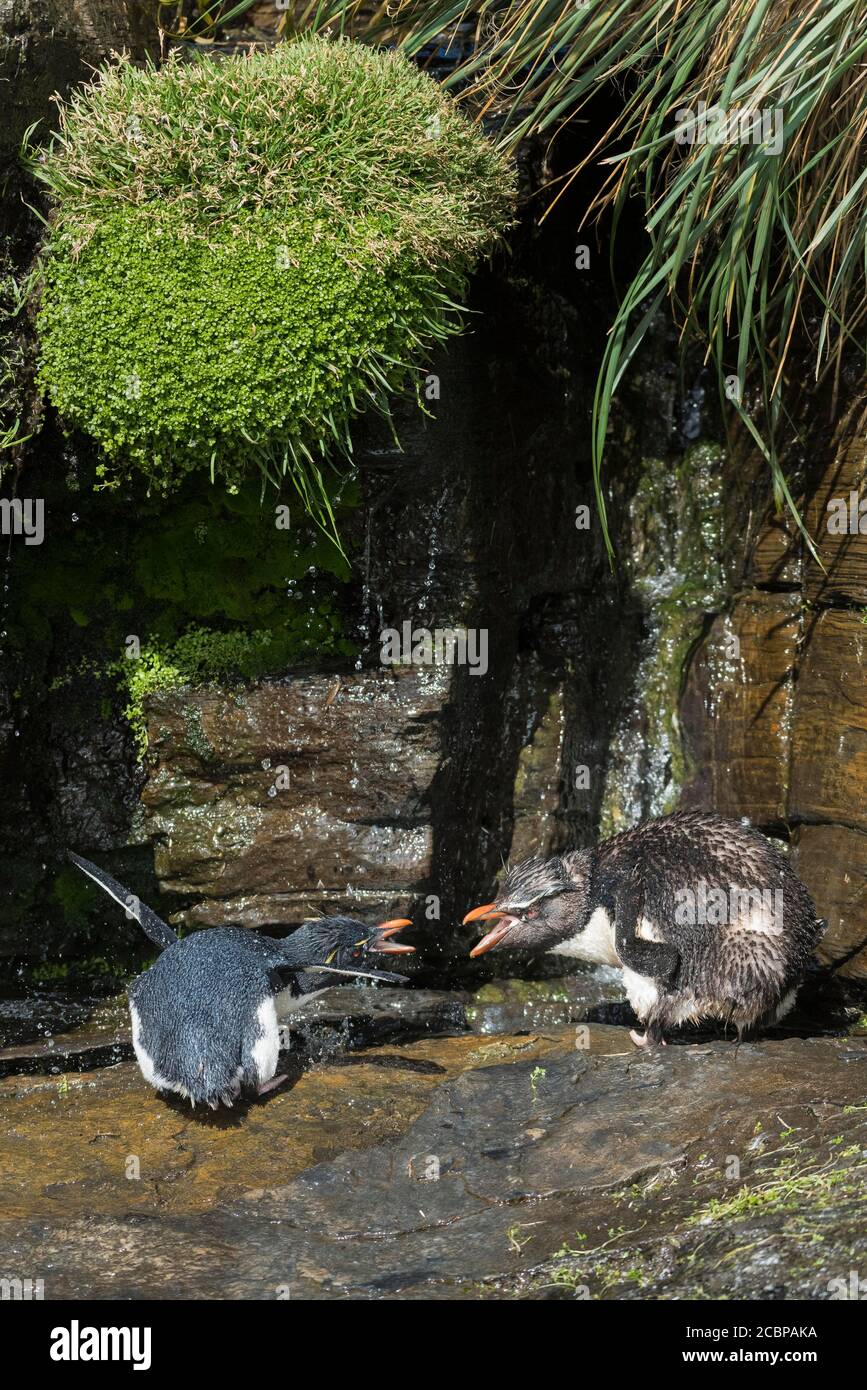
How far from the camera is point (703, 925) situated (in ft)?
17.7

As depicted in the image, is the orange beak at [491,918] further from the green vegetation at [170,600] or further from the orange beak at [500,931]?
the green vegetation at [170,600]

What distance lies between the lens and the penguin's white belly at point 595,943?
570 cm

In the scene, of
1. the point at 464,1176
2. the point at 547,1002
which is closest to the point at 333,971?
the point at 464,1176

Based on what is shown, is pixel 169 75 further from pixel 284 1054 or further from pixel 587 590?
pixel 284 1054

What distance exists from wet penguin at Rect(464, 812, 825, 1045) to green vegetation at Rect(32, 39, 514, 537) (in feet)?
7.56

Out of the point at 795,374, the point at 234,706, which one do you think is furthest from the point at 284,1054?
the point at 795,374

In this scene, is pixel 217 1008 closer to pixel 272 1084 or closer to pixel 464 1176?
pixel 272 1084

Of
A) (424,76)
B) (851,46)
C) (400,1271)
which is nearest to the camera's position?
(400,1271)

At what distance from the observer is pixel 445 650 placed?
628 cm

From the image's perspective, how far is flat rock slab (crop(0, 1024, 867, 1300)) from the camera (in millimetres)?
3754

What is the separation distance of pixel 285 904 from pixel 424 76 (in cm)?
373

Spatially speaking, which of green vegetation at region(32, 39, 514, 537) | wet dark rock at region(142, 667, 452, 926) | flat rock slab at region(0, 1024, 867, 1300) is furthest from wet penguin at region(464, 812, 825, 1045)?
green vegetation at region(32, 39, 514, 537)

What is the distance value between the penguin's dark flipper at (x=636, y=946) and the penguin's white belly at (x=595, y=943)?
10 centimetres

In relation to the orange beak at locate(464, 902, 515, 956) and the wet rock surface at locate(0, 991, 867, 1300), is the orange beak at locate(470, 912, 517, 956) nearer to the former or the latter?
the orange beak at locate(464, 902, 515, 956)
